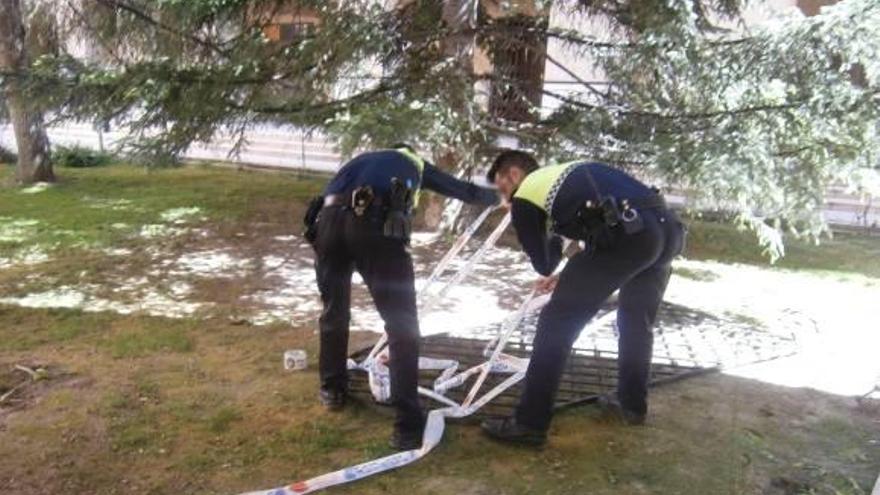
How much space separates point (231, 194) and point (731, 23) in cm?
752

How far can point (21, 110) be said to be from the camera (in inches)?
222

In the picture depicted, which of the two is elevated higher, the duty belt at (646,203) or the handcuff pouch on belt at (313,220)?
the duty belt at (646,203)

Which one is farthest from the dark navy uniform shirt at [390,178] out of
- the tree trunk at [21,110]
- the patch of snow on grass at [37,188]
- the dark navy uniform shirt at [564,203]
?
the patch of snow on grass at [37,188]

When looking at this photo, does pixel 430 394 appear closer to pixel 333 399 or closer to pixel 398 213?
pixel 333 399

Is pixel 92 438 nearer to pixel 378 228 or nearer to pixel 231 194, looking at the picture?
pixel 378 228

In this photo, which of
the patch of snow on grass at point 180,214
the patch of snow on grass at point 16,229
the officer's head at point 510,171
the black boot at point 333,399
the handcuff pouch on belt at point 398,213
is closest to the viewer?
the handcuff pouch on belt at point 398,213

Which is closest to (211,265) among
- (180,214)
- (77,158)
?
(180,214)

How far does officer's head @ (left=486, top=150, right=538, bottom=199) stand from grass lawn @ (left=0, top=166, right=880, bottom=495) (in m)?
1.24

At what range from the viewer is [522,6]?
6445mm

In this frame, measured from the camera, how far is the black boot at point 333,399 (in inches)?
157

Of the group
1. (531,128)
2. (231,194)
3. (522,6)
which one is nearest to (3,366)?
(531,128)

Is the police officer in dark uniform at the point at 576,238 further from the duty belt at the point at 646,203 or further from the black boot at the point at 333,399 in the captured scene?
the black boot at the point at 333,399

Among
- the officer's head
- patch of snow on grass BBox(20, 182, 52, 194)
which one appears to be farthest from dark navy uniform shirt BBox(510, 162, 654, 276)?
patch of snow on grass BBox(20, 182, 52, 194)

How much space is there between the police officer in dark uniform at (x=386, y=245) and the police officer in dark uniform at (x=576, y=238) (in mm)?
466
